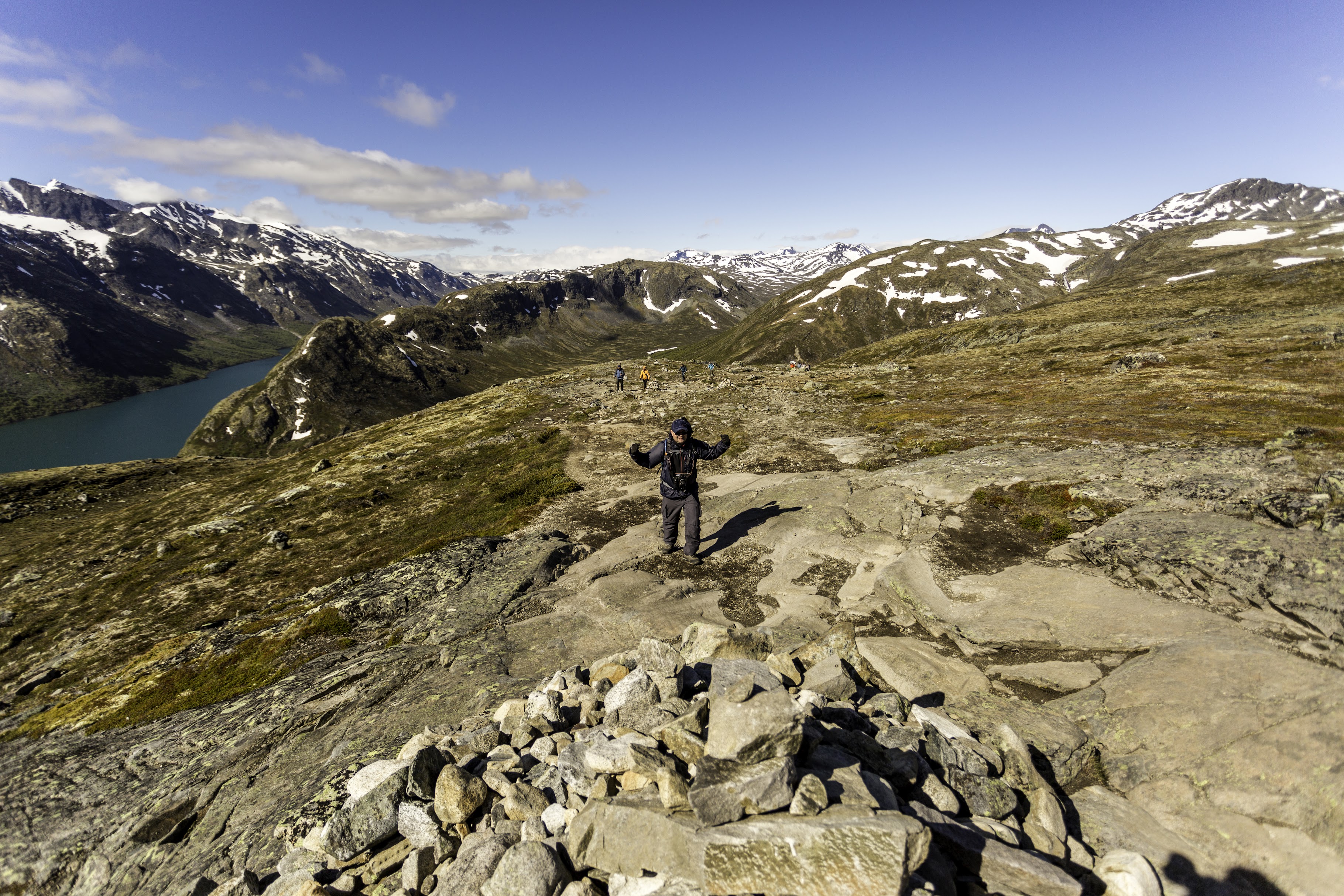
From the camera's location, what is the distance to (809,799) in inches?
224

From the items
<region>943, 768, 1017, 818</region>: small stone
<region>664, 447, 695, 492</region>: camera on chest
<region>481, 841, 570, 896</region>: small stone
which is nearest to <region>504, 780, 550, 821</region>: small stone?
<region>481, 841, 570, 896</region>: small stone

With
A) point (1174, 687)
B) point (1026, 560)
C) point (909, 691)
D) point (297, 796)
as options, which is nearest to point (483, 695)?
point (297, 796)

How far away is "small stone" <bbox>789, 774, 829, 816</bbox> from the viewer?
5.64 meters

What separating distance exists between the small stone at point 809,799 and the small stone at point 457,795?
14.7 ft

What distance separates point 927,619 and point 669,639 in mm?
6573

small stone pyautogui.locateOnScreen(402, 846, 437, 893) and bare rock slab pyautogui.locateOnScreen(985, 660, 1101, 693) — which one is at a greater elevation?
small stone pyautogui.locateOnScreen(402, 846, 437, 893)

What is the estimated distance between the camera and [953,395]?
50062mm

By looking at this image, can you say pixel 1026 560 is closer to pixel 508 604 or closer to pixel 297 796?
pixel 508 604

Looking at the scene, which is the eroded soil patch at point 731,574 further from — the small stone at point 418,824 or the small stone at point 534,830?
the small stone at point 418,824

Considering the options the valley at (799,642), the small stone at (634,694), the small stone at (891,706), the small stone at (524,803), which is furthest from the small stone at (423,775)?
the small stone at (891,706)

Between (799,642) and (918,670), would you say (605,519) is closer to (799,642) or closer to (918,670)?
(799,642)

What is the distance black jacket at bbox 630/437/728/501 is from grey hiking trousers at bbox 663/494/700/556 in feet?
0.47

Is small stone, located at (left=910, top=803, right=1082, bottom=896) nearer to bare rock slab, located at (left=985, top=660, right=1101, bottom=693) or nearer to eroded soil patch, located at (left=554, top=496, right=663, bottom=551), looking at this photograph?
bare rock slab, located at (left=985, top=660, right=1101, bottom=693)

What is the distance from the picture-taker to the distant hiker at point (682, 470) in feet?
52.1
